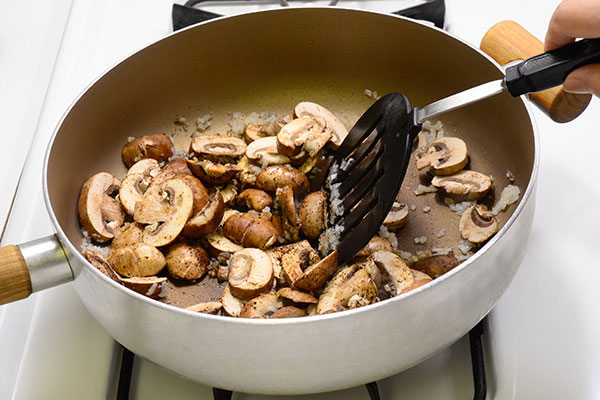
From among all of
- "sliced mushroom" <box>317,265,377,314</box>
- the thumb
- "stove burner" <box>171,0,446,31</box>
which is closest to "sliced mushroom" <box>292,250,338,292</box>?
"sliced mushroom" <box>317,265,377,314</box>

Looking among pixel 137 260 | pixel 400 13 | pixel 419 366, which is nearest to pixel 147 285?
pixel 137 260

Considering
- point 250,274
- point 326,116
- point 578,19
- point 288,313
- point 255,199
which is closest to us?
point 578,19

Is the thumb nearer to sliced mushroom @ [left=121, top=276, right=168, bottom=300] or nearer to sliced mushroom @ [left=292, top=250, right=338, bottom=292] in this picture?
sliced mushroom @ [left=292, top=250, right=338, bottom=292]

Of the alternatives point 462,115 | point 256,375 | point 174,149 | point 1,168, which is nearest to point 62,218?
point 1,168

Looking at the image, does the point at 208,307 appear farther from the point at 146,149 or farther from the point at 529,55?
the point at 529,55

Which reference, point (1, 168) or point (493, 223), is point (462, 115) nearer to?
point (493, 223)

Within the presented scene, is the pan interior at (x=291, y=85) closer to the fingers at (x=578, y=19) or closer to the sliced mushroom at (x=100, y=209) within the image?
the sliced mushroom at (x=100, y=209)
